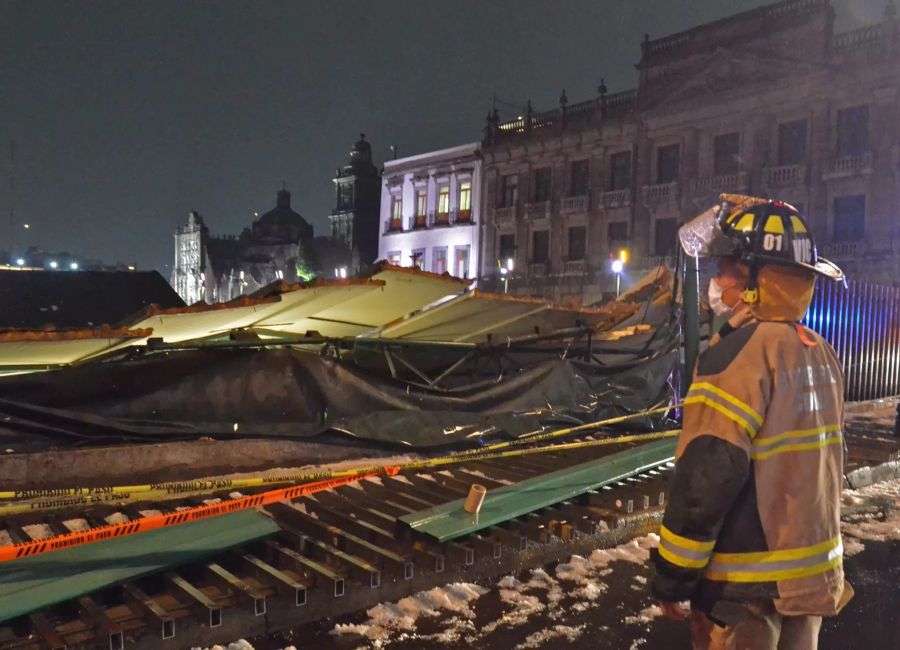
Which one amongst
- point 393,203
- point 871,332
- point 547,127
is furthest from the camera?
point 393,203

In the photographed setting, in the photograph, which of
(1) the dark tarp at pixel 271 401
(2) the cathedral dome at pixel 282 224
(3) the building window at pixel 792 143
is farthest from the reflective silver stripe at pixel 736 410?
(2) the cathedral dome at pixel 282 224

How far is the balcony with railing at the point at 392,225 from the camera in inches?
1778

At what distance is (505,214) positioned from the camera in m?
39.4

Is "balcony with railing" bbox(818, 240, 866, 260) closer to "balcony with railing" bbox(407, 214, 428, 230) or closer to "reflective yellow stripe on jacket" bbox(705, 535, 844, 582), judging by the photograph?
"balcony with railing" bbox(407, 214, 428, 230)

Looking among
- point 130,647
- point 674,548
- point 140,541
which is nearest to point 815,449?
point 674,548

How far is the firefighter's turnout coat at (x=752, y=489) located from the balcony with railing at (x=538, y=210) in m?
36.0

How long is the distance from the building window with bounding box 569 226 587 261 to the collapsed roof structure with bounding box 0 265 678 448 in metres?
25.9

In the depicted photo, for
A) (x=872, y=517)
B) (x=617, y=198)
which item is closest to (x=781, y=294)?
(x=872, y=517)

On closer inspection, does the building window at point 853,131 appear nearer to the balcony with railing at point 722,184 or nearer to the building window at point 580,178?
the balcony with railing at point 722,184

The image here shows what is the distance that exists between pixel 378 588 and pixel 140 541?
160 centimetres

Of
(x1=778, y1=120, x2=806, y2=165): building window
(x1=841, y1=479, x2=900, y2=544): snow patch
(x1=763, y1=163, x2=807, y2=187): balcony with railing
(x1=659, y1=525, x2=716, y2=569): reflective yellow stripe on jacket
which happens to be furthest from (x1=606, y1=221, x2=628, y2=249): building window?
(x1=659, y1=525, x2=716, y2=569): reflective yellow stripe on jacket

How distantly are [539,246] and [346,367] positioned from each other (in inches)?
1231

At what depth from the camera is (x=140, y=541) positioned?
4.38 meters

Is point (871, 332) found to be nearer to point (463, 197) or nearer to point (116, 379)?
point (116, 379)
